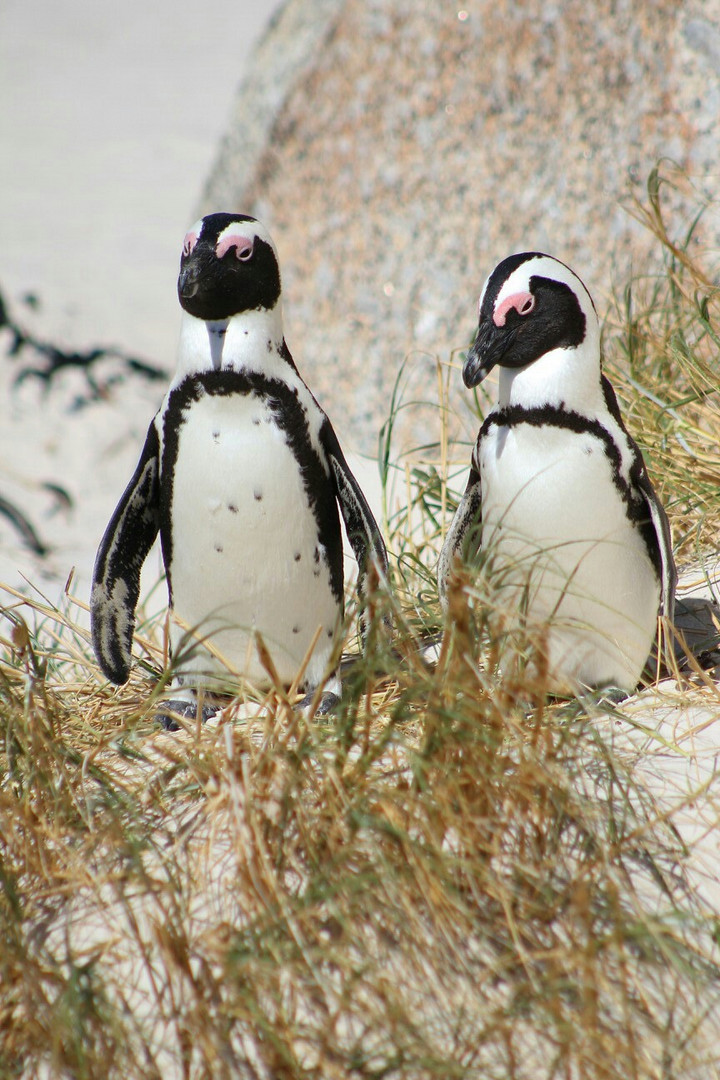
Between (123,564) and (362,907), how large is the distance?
984mm

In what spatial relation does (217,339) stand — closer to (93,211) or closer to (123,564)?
(123,564)

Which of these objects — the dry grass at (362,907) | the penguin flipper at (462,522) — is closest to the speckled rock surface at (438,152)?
the penguin flipper at (462,522)

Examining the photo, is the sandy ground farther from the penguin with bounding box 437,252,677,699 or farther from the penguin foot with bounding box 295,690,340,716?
the penguin with bounding box 437,252,677,699

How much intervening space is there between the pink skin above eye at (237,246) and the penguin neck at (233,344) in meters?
0.10

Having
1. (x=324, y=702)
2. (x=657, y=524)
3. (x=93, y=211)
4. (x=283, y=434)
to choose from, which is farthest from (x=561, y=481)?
(x=93, y=211)

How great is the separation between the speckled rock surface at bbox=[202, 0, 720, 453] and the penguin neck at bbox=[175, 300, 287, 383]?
160 cm

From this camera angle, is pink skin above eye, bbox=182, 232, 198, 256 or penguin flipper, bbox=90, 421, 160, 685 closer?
pink skin above eye, bbox=182, 232, 198, 256

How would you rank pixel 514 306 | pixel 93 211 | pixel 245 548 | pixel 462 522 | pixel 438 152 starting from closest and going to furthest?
pixel 514 306 < pixel 245 548 < pixel 462 522 < pixel 438 152 < pixel 93 211

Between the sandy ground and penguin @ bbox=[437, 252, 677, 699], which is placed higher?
the sandy ground

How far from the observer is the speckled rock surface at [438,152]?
3512 mm

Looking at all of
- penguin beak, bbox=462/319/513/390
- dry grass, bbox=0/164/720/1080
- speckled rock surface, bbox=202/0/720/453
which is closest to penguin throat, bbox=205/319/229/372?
penguin beak, bbox=462/319/513/390

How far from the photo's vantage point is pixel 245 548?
1918 mm

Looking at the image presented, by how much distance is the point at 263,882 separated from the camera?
4.38 ft

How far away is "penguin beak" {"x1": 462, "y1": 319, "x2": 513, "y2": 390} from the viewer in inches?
71.2
